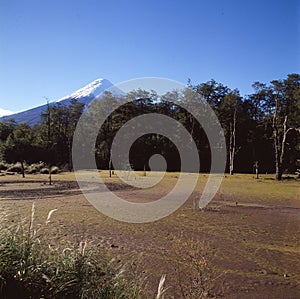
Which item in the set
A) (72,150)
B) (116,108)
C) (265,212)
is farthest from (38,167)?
(265,212)

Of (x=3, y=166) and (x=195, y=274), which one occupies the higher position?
(x=3, y=166)

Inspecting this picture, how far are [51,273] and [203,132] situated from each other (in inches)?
1147

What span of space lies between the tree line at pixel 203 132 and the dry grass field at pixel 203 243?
61.0 ft

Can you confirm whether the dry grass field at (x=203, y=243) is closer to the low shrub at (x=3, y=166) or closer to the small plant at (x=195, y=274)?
the small plant at (x=195, y=274)

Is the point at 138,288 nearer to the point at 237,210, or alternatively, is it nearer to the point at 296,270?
the point at 296,270

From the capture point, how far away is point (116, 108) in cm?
3262

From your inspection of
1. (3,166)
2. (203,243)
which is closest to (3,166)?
(3,166)

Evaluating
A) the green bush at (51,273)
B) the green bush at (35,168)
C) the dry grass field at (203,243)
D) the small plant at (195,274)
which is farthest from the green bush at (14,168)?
the green bush at (51,273)

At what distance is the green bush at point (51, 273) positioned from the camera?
2.39m

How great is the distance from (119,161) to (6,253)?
88.5ft

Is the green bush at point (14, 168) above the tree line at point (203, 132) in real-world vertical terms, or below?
below

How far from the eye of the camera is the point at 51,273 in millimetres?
2566

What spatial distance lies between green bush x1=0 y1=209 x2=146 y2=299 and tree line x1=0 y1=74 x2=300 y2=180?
24782mm

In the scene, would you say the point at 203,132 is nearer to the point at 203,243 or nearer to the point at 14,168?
the point at 14,168
